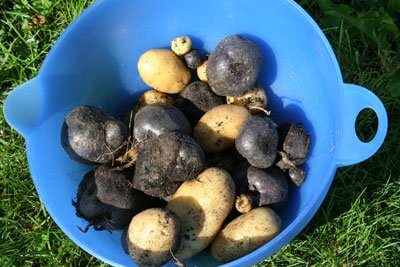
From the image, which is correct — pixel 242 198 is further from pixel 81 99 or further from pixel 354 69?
pixel 354 69

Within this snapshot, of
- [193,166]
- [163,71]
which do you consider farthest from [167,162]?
[163,71]

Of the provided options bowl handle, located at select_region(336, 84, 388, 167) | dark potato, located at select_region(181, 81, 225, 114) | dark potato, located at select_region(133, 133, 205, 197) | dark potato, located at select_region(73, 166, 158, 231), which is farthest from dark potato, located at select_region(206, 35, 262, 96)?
dark potato, located at select_region(73, 166, 158, 231)

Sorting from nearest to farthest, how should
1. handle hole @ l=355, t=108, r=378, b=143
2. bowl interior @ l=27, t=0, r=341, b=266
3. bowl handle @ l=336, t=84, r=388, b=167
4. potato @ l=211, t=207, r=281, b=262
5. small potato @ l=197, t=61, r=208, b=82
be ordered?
bowl handle @ l=336, t=84, r=388, b=167 → potato @ l=211, t=207, r=281, b=262 → bowl interior @ l=27, t=0, r=341, b=266 → small potato @ l=197, t=61, r=208, b=82 → handle hole @ l=355, t=108, r=378, b=143

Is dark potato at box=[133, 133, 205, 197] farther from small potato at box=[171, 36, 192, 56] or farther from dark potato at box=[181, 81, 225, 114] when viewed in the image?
small potato at box=[171, 36, 192, 56]

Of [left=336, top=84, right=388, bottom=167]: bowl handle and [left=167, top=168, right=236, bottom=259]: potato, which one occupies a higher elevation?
[left=336, top=84, right=388, bottom=167]: bowl handle

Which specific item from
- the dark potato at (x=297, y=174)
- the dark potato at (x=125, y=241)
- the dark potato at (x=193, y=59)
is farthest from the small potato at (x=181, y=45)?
the dark potato at (x=125, y=241)

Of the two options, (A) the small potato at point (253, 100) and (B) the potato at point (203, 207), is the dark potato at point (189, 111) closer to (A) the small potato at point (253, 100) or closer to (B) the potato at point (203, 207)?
(A) the small potato at point (253, 100)

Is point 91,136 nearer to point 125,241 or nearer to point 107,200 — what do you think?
point 107,200
